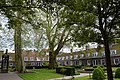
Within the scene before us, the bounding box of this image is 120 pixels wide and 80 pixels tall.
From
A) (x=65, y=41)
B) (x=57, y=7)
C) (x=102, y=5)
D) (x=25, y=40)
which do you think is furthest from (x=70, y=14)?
(x=65, y=41)

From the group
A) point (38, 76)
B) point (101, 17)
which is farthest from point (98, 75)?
point (101, 17)

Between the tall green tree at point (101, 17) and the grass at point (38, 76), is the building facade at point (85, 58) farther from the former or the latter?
the tall green tree at point (101, 17)

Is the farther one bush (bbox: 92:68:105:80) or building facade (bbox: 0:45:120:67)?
building facade (bbox: 0:45:120:67)

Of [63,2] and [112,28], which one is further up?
[63,2]

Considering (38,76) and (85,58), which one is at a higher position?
(85,58)

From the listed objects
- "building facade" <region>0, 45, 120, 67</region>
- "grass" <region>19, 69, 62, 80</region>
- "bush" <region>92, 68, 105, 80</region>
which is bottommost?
"grass" <region>19, 69, 62, 80</region>

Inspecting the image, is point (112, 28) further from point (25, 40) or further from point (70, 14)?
point (25, 40)

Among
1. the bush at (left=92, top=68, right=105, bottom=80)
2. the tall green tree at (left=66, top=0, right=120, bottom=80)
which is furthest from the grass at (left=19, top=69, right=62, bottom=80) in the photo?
the tall green tree at (left=66, top=0, right=120, bottom=80)

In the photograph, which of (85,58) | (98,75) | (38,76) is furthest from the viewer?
(85,58)

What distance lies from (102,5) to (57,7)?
6.34 feet

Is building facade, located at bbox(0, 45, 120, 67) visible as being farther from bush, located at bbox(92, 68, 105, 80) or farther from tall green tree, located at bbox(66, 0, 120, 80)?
tall green tree, located at bbox(66, 0, 120, 80)

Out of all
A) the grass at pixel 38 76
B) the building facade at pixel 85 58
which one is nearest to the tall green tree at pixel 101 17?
the grass at pixel 38 76

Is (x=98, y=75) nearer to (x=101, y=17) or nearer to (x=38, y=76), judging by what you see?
(x=38, y=76)

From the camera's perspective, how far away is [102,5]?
26.0 ft
